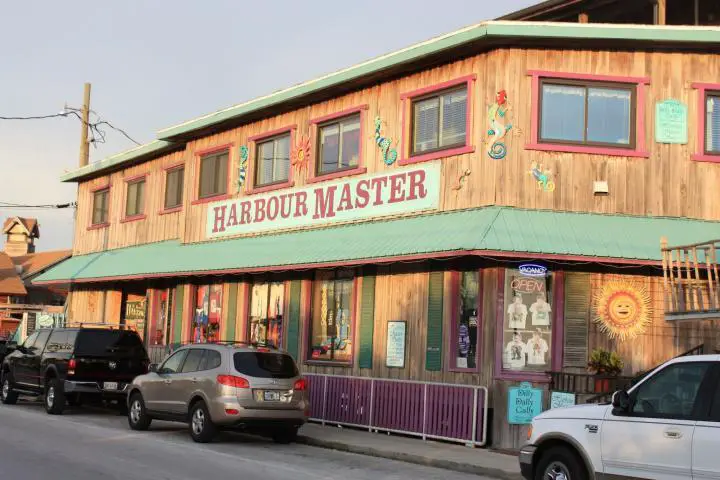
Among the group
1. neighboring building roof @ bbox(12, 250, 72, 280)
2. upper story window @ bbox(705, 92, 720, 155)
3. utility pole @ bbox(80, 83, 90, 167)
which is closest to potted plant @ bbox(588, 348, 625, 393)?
upper story window @ bbox(705, 92, 720, 155)

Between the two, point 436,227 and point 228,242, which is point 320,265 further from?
point 228,242

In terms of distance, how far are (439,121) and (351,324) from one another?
4716mm

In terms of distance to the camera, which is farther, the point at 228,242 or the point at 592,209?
the point at 228,242

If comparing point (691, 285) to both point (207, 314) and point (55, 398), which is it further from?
point (207, 314)

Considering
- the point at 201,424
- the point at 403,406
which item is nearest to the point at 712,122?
the point at 403,406

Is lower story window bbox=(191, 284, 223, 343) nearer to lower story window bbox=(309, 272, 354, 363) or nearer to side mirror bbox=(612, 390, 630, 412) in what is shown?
lower story window bbox=(309, 272, 354, 363)

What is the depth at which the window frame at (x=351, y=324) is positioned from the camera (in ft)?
62.8

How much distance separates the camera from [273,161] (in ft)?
73.4

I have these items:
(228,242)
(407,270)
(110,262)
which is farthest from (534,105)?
(110,262)

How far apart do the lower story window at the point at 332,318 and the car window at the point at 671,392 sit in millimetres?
10639

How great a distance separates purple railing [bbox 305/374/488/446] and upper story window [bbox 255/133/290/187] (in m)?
5.24

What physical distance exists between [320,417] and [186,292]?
805cm

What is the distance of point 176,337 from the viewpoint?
84.6 feet

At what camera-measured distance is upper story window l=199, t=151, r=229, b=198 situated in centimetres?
2419
